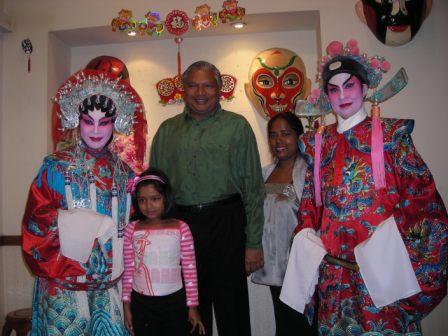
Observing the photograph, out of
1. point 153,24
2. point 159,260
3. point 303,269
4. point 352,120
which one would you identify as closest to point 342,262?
point 303,269

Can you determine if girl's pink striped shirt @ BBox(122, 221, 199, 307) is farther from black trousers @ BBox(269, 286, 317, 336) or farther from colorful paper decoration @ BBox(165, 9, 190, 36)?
colorful paper decoration @ BBox(165, 9, 190, 36)

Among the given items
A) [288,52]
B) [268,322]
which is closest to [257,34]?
[288,52]

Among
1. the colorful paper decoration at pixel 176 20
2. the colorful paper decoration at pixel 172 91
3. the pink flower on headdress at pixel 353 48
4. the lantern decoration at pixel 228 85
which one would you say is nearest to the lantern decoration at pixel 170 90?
the colorful paper decoration at pixel 172 91

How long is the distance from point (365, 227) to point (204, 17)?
229 centimetres

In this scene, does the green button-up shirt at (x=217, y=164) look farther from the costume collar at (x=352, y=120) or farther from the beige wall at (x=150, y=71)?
the beige wall at (x=150, y=71)

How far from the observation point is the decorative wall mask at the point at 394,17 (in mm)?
3029

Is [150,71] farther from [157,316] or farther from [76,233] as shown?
[157,316]

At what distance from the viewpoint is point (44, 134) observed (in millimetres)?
3658

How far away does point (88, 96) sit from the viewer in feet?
6.36

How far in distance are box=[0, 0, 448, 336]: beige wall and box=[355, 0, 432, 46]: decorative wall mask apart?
14 cm

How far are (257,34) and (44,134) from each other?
2221 millimetres

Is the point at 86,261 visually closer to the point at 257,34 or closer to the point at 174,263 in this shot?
the point at 174,263

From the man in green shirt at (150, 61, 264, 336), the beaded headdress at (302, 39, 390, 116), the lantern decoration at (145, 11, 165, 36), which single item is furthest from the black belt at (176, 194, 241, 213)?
the lantern decoration at (145, 11, 165, 36)

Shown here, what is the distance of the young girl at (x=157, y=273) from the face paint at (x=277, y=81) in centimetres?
193
